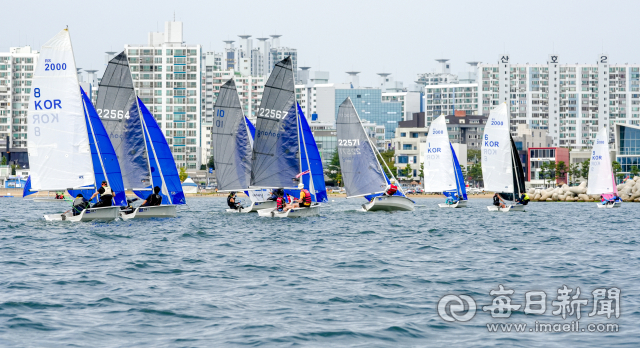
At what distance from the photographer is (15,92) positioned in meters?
167

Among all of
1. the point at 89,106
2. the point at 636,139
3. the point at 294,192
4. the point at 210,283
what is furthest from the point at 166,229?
the point at 636,139

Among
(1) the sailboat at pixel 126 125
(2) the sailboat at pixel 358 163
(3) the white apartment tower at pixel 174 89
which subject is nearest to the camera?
(1) the sailboat at pixel 126 125

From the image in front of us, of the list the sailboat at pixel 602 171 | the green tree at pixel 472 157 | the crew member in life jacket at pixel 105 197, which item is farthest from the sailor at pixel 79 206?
the green tree at pixel 472 157

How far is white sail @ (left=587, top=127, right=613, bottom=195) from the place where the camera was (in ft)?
214

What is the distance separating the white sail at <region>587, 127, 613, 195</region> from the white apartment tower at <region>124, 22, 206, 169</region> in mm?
102138

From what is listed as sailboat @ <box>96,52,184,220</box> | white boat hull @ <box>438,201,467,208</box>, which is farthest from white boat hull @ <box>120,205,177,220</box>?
white boat hull @ <box>438,201,467,208</box>

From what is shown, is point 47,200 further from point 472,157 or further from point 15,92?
point 15,92

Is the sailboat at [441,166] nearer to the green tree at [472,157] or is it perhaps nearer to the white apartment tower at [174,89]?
the green tree at [472,157]

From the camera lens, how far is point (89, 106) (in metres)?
32.7

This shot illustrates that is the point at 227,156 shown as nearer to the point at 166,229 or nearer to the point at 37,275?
the point at 166,229

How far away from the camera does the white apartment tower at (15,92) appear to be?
16550cm

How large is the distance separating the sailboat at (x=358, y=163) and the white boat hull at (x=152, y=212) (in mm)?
11597

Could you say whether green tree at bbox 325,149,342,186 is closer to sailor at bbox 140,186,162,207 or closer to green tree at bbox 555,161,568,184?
green tree at bbox 555,161,568,184

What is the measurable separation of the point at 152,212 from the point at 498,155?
83.5ft
